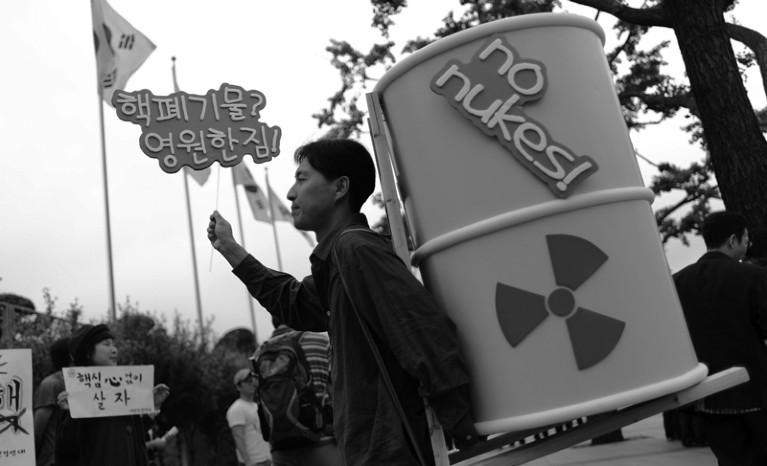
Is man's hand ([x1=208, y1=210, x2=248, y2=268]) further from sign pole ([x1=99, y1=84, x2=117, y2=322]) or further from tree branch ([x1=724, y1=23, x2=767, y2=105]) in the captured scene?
sign pole ([x1=99, y1=84, x2=117, y2=322])

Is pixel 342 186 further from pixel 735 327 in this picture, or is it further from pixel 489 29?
pixel 735 327

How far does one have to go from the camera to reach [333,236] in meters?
2.83

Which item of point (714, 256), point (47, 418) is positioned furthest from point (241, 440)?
point (714, 256)

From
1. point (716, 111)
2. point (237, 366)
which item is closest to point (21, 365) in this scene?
point (716, 111)

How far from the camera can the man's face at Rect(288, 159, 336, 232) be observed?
2.91 m

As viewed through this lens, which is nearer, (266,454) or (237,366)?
(266,454)

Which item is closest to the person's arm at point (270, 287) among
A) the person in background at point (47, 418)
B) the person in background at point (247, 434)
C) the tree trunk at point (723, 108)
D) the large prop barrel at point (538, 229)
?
the large prop barrel at point (538, 229)

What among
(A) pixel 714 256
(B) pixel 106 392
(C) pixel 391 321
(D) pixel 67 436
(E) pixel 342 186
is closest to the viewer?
(C) pixel 391 321

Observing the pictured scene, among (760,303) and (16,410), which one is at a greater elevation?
(16,410)

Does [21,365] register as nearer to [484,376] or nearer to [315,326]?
[315,326]

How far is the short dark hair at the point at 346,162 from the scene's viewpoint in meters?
2.95

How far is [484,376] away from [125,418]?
3690 millimetres

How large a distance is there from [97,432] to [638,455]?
782 cm

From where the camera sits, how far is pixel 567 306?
243cm
